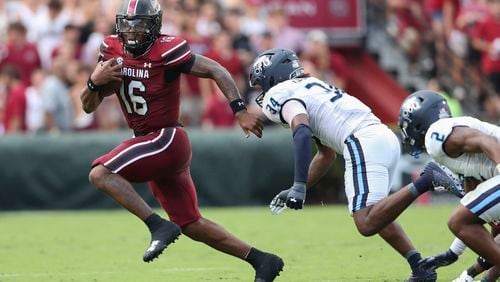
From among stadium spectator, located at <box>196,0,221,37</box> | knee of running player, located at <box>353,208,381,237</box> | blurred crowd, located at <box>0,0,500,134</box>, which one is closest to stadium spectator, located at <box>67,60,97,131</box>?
blurred crowd, located at <box>0,0,500,134</box>

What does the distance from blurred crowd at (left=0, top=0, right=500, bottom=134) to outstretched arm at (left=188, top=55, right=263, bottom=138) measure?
781 cm

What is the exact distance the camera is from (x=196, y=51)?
16.5 m

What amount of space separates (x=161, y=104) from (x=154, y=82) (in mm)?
167

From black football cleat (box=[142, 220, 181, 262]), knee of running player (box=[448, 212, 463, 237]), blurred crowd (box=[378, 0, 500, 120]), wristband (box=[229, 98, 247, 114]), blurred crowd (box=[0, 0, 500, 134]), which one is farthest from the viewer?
blurred crowd (box=[378, 0, 500, 120])

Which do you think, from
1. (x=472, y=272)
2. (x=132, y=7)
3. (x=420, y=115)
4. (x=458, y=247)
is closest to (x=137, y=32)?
(x=132, y=7)

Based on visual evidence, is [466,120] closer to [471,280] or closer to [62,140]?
[471,280]

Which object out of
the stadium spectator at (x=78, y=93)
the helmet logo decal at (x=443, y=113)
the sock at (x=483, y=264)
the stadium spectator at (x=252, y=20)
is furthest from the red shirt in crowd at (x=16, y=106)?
the sock at (x=483, y=264)

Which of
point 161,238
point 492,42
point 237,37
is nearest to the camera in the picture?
point 161,238

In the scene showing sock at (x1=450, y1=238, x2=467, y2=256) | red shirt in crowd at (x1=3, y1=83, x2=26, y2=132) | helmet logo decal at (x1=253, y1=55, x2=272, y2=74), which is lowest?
red shirt in crowd at (x1=3, y1=83, x2=26, y2=132)

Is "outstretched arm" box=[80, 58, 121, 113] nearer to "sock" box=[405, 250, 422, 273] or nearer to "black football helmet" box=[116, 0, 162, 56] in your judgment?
"black football helmet" box=[116, 0, 162, 56]

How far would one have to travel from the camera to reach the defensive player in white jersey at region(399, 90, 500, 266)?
7.11 meters

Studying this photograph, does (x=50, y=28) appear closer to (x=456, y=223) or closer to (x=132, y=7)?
(x=132, y=7)

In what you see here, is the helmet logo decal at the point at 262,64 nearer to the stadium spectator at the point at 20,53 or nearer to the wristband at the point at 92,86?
the wristband at the point at 92,86

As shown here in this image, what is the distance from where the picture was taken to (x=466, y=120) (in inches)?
289
